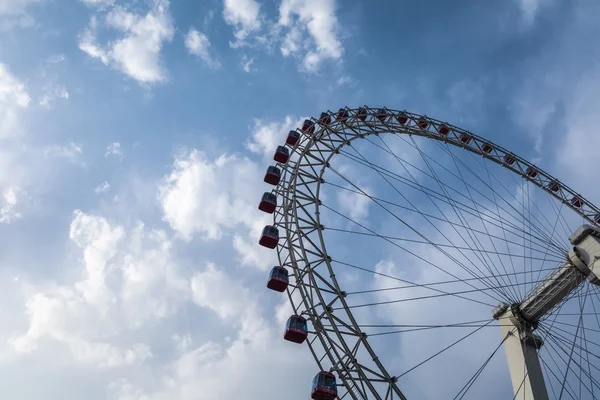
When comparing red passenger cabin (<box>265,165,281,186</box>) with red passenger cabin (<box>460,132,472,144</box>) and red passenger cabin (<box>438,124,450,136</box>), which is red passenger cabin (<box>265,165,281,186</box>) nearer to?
red passenger cabin (<box>438,124,450,136</box>)

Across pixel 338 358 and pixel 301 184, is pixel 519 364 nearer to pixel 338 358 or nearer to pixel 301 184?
pixel 338 358

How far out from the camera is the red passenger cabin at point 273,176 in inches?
987

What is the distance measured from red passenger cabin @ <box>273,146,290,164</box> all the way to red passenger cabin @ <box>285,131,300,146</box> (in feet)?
1.81

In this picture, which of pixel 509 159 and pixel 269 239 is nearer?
pixel 269 239

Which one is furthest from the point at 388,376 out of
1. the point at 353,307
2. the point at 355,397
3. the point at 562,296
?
the point at 562,296

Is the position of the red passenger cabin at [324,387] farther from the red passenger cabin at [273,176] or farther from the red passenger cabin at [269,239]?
the red passenger cabin at [273,176]

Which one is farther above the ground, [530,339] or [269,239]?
[269,239]

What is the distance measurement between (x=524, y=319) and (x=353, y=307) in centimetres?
1054

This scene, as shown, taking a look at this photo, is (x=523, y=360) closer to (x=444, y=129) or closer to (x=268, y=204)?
(x=268, y=204)

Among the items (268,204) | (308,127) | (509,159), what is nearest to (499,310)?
(509,159)

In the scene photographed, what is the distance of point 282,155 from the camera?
26.0 m

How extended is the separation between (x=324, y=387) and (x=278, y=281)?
17.1 ft

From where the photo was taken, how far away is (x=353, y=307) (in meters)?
18.2

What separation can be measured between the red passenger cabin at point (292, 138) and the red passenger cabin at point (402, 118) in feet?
22.2
